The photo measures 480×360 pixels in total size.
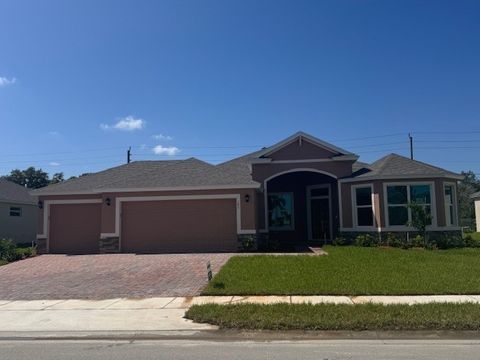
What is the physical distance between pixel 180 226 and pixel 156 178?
2.97m

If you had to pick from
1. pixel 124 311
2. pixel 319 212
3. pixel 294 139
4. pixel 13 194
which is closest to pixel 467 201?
pixel 319 212

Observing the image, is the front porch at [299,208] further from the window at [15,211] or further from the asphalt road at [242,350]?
the window at [15,211]

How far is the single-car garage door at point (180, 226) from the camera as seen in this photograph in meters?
21.1

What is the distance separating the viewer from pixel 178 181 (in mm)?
21844

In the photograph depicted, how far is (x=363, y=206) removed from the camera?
22219mm

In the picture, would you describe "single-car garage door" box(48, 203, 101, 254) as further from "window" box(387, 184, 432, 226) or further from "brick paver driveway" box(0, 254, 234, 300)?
"window" box(387, 184, 432, 226)

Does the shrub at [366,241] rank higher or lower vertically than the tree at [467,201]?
lower

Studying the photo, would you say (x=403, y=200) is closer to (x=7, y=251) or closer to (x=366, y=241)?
(x=366, y=241)

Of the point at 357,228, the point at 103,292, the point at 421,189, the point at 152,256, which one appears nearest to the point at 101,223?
the point at 152,256

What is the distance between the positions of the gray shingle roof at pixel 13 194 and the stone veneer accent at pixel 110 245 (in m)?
13.9

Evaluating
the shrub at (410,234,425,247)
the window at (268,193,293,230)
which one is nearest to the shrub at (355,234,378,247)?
the shrub at (410,234,425,247)

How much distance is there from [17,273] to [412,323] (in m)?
14.0

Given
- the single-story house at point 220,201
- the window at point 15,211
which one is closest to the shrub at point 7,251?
the single-story house at point 220,201

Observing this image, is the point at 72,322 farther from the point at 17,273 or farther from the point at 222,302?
the point at 17,273
